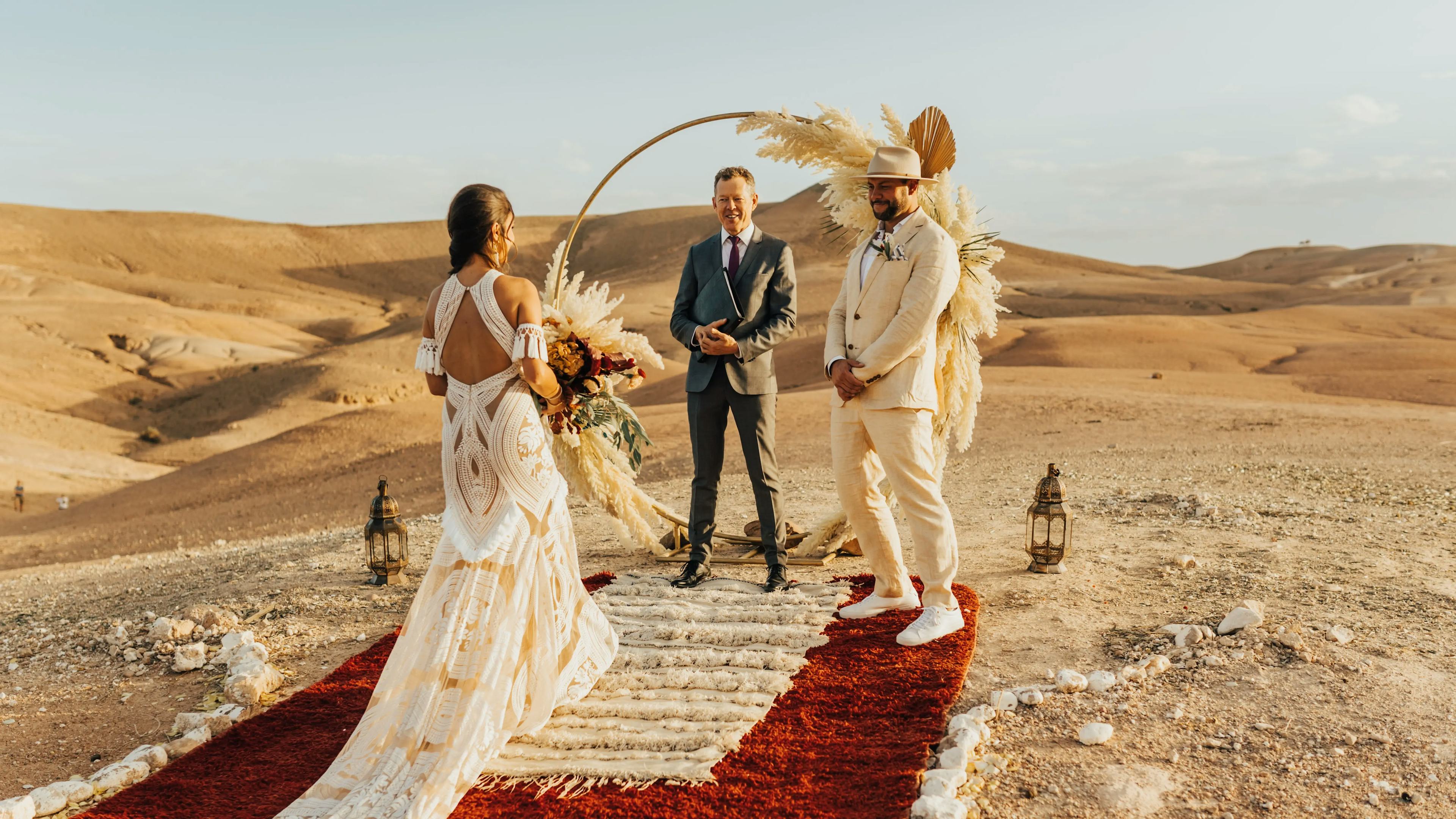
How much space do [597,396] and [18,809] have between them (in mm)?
3076

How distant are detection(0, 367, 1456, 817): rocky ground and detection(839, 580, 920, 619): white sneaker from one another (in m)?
0.39

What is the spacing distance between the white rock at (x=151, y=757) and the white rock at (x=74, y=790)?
199 mm

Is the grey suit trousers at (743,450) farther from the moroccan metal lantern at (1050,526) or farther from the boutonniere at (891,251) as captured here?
the moroccan metal lantern at (1050,526)

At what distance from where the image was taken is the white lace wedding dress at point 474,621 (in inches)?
125

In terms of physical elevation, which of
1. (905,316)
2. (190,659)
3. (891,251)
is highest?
(891,251)

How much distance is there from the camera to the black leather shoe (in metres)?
5.62

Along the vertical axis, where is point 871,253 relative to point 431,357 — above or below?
above

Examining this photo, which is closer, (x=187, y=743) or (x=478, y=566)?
(x=478, y=566)

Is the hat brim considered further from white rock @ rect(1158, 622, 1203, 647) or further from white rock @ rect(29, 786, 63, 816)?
white rock @ rect(29, 786, 63, 816)

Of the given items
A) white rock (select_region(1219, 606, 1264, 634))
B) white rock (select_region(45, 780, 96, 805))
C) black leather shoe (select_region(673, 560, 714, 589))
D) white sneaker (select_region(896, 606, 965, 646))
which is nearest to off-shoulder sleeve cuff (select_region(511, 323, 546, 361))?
white rock (select_region(45, 780, 96, 805))

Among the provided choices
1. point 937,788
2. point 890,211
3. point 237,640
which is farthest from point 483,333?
point 237,640

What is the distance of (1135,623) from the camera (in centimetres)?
488

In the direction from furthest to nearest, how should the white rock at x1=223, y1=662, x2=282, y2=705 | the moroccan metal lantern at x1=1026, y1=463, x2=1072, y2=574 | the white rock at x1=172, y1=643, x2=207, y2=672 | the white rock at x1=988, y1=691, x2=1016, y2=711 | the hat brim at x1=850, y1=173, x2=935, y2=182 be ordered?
the moroccan metal lantern at x1=1026, y1=463, x2=1072, y2=574 < the white rock at x1=172, y1=643, x2=207, y2=672 < the hat brim at x1=850, y1=173, x2=935, y2=182 < the white rock at x1=223, y1=662, x2=282, y2=705 < the white rock at x1=988, y1=691, x2=1016, y2=711

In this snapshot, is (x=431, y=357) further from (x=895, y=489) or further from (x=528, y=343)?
(x=895, y=489)
